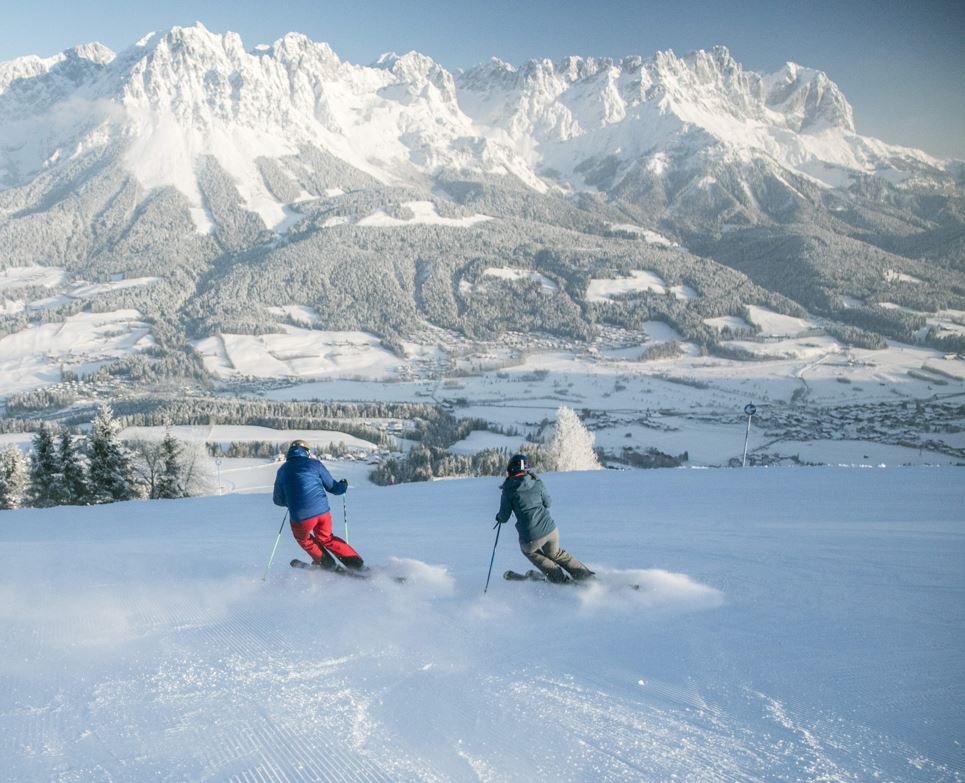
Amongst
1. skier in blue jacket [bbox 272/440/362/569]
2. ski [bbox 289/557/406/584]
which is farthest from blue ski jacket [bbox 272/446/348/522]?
ski [bbox 289/557/406/584]

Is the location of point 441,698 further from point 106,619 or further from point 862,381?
point 862,381

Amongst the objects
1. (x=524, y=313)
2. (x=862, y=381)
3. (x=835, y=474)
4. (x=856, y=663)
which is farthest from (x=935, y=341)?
(x=856, y=663)

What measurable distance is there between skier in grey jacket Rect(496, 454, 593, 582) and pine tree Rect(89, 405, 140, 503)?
24.8 metres

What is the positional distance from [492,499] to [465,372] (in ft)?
334

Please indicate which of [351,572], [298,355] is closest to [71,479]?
[351,572]

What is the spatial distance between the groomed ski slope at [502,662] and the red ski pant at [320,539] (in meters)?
0.38

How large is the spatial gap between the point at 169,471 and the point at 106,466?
97.3 inches

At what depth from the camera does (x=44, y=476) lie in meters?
26.2

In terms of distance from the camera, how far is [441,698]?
5.10 m

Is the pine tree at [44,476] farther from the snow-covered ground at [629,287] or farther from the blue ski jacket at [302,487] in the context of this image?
the snow-covered ground at [629,287]

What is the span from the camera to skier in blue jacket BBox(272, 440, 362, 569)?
802cm

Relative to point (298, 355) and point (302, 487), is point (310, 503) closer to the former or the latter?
point (302, 487)

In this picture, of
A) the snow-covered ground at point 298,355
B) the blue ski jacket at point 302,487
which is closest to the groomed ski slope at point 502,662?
the blue ski jacket at point 302,487

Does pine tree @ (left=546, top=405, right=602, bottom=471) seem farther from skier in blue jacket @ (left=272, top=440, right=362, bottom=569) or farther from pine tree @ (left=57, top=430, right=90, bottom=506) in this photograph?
skier in blue jacket @ (left=272, top=440, right=362, bottom=569)
